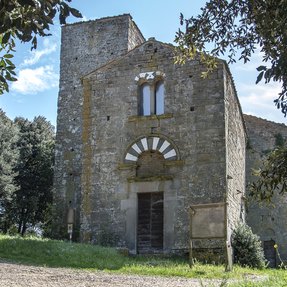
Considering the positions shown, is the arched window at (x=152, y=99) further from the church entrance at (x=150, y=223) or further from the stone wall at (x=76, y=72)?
the stone wall at (x=76, y=72)

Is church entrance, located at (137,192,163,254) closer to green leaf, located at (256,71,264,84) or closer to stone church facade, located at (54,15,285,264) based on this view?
stone church facade, located at (54,15,285,264)

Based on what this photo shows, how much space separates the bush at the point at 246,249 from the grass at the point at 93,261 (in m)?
2.31

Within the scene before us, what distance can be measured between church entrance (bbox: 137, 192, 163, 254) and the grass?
7.52ft

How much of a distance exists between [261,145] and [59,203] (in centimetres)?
1017

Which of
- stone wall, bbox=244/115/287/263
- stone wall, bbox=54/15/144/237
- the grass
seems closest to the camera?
the grass

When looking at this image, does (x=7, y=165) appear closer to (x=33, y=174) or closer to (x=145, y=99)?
(x=33, y=174)

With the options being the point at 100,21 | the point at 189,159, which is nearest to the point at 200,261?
the point at 189,159

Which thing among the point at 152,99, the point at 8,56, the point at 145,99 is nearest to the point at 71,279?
the point at 8,56

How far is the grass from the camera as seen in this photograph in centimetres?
1133

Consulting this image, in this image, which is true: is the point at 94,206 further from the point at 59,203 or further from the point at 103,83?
the point at 59,203

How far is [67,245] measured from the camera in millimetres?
14211

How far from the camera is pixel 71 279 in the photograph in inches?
360

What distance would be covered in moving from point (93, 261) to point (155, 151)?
224 inches

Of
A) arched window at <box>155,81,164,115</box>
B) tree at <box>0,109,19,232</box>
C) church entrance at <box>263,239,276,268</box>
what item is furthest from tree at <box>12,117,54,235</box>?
arched window at <box>155,81,164,115</box>
